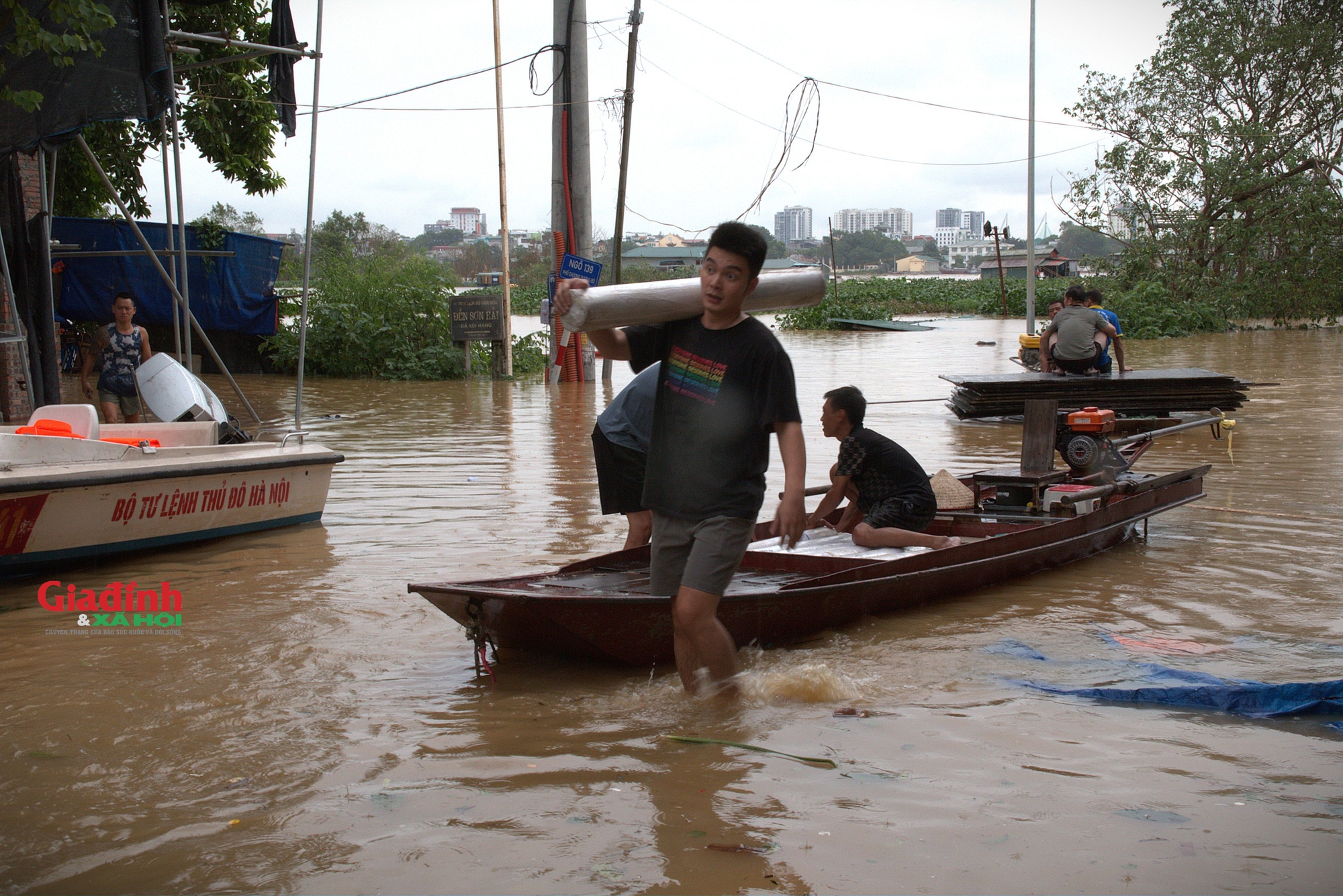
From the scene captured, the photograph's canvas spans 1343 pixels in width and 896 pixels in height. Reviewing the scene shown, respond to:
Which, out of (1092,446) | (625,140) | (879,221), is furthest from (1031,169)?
(879,221)

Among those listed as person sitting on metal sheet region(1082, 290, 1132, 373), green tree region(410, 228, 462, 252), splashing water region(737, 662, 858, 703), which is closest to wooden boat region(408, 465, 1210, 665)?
splashing water region(737, 662, 858, 703)

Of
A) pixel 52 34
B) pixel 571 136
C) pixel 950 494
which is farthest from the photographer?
pixel 571 136

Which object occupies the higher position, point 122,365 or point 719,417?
point 122,365

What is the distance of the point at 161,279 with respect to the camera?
19.0m

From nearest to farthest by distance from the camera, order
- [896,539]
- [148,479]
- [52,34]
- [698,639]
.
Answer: [698,639] → [52,34] → [896,539] → [148,479]

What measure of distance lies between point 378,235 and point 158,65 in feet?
214

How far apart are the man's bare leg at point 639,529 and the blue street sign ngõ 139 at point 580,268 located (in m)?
9.22

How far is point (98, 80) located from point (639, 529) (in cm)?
536

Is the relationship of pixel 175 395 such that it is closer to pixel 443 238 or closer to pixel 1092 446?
pixel 1092 446

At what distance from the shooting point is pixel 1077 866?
2984mm

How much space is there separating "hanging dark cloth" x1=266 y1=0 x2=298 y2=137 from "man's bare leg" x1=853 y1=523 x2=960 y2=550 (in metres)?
6.22

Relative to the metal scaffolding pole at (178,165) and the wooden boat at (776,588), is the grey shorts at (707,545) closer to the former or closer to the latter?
the wooden boat at (776,588)

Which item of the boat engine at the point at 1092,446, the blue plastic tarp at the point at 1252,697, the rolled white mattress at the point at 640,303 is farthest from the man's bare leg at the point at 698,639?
the boat engine at the point at 1092,446

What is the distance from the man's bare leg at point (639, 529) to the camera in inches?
223
